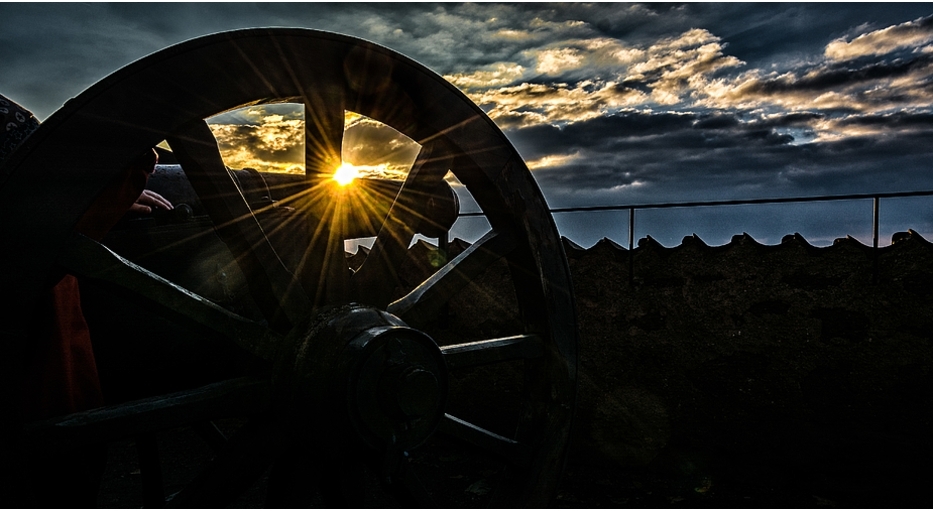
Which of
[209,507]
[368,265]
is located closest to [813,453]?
[368,265]

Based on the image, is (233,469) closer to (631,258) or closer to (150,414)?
(150,414)

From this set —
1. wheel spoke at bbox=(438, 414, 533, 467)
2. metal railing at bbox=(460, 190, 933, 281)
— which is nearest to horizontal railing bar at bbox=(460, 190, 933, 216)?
metal railing at bbox=(460, 190, 933, 281)

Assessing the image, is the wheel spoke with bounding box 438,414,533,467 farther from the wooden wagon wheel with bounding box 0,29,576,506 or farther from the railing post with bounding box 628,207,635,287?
the railing post with bounding box 628,207,635,287

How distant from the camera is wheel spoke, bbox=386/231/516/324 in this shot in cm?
200

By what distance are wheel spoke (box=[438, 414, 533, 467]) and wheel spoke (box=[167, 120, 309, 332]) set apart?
568 mm

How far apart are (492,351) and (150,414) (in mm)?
1025

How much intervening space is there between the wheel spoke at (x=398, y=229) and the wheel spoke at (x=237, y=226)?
232mm

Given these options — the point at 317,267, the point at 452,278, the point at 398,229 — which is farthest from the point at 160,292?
the point at 452,278

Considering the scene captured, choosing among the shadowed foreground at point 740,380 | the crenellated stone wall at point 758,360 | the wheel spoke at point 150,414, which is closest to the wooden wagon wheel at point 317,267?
the wheel spoke at point 150,414

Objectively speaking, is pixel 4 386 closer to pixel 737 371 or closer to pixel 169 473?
pixel 169 473

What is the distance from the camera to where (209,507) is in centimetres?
165

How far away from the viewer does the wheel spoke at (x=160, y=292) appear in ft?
4.69

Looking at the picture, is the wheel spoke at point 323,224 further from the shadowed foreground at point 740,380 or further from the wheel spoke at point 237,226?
the shadowed foreground at point 740,380

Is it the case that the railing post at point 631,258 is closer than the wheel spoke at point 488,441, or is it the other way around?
the wheel spoke at point 488,441
